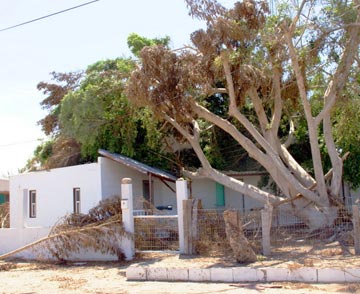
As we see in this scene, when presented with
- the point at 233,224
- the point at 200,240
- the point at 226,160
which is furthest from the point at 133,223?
the point at 226,160

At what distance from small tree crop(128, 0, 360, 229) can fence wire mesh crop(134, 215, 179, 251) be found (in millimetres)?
3658

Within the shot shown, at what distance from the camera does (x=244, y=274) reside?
1020 cm

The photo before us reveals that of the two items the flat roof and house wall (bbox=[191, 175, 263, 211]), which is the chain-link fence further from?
house wall (bbox=[191, 175, 263, 211])

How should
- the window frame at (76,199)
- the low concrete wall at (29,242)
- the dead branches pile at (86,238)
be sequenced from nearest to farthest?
1. the dead branches pile at (86,238)
2. the low concrete wall at (29,242)
3. the window frame at (76,199)

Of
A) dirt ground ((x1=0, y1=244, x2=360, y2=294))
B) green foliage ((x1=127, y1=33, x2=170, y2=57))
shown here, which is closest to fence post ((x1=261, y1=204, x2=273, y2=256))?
dirt ground ((x1=0, y1=244, x2=360, y2=294))

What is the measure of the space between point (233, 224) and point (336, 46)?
7878mm

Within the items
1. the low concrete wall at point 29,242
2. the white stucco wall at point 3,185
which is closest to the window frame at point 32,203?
the low concrete wall at point 29,242

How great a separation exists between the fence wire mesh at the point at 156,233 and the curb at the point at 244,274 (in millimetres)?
3233

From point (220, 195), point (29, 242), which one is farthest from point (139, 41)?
point (29, 242)

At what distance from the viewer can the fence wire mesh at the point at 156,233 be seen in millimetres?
14195

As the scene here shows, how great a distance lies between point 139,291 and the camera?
9.70m

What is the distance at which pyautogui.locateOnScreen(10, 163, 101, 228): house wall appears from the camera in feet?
63.0

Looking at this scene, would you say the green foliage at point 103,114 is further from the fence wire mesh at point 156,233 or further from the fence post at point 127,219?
the fence wire mesh at point 156,233

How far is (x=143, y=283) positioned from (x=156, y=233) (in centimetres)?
378
